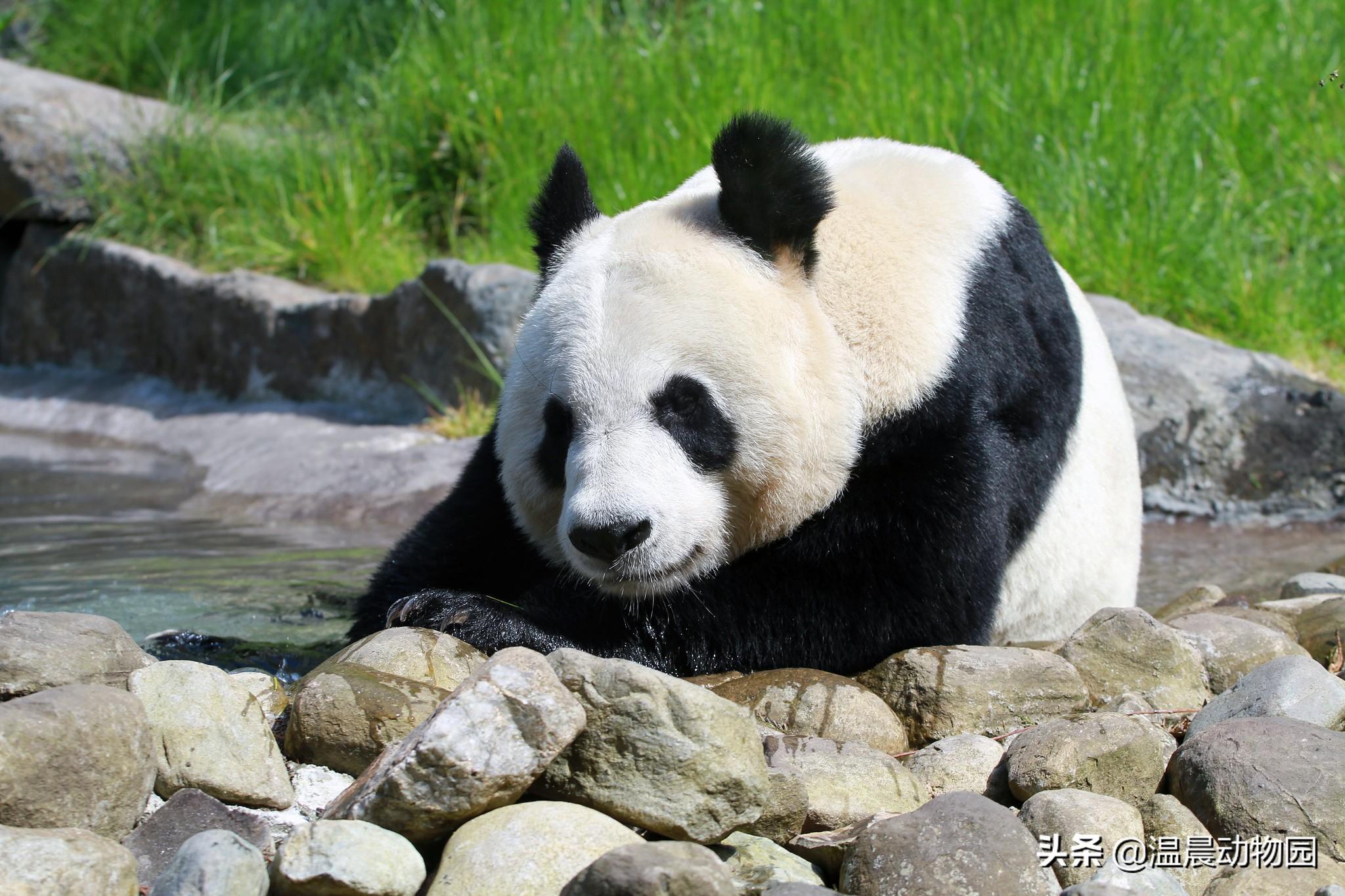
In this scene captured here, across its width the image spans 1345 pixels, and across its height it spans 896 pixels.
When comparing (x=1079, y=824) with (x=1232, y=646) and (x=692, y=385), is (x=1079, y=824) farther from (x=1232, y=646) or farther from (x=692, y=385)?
(x=1232, y=646)

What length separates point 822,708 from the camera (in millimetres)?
3057

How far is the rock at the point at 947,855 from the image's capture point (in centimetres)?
219

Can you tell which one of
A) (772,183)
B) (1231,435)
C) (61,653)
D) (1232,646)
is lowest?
(1231,435)

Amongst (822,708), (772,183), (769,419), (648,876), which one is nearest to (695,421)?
(769,419)

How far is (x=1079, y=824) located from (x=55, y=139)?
1015 cm

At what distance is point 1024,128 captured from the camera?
8.34 metres

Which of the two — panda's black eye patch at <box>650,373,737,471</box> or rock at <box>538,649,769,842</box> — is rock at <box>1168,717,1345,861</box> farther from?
panda's black eye patch at <box>650,373,737,471</box>

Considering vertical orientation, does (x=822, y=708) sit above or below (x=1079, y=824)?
below

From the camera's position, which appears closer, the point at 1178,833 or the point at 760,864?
the point at 760,864

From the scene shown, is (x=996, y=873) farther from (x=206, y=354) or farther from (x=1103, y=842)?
(x=206, y=354)

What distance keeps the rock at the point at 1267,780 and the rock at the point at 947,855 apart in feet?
1.57

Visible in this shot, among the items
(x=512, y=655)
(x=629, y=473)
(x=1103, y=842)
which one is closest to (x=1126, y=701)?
(x=1103, y=842)

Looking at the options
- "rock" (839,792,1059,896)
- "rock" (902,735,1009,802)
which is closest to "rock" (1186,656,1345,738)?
"rock" (902,735,1009,802)

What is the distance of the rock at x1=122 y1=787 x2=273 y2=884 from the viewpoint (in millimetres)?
2234
